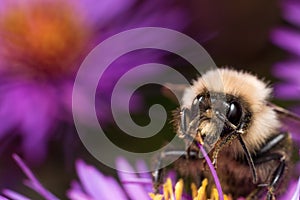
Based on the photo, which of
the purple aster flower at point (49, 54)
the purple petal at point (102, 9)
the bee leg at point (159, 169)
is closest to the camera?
the bee leg at point (159, 169)

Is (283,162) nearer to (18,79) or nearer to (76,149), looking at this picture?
(76,149)

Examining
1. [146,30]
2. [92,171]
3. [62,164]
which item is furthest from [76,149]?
[146,30]

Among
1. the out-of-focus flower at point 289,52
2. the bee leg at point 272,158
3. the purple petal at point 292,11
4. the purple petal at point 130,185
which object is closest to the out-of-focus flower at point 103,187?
the purple petal at point 130,185

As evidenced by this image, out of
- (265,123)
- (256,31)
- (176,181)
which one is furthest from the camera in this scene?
(256,31)

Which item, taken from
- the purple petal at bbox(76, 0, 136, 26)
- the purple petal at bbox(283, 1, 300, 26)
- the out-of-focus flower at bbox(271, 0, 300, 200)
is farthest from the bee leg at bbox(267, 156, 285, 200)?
the purple petal at bbox(76, 0, 136, 26)

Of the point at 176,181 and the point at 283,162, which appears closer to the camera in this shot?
the point at 283,162

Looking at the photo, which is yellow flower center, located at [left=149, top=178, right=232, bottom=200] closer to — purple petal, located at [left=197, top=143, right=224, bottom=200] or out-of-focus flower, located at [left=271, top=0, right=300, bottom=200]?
purple petal, located at [left=197, top=143, right=224, bottom=200]

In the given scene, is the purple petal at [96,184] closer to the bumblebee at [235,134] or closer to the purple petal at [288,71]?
the bumblebee at [235,134]
